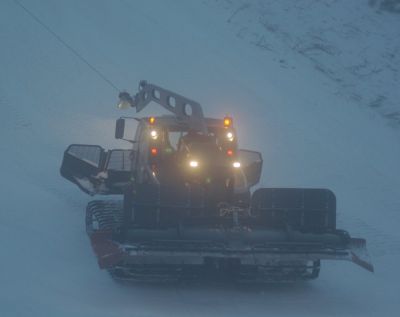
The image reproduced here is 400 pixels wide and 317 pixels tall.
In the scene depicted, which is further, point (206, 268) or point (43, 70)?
point (43, 70)

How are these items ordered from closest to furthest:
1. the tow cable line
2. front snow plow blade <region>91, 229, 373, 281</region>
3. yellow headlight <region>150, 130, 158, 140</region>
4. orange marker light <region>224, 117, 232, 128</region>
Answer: front snow plow blade <region>91, 229, 373, 281</region>, yellow headlight <region>150, 130, 158, 140</region>, orange marker light <region>224, 117, 232, 128</region>, the tow cable line

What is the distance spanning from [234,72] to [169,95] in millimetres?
11591

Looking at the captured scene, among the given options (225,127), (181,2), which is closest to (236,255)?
(225,127)

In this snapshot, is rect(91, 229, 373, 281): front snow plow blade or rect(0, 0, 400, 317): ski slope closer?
rect(91, 229, 373, 281): front snow plow blade

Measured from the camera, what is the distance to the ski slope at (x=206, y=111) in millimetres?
8938

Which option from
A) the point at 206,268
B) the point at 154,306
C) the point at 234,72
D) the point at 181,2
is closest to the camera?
the point at 154,306

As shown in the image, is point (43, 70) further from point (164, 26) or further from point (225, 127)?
point (225, 127)

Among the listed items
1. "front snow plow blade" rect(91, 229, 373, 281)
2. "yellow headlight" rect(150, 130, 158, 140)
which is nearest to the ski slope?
"front snow plow blade" rect(91, 229, 373, 281)

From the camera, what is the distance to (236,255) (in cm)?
875

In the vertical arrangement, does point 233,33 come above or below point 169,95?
above

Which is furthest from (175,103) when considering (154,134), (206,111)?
(206,111)

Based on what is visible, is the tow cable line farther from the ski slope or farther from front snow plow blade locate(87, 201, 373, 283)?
front snow plow blade locate(87, 201, 373, 283)

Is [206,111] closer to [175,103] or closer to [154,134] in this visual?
[175,103]

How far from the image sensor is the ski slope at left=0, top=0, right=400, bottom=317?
29.3 feet
